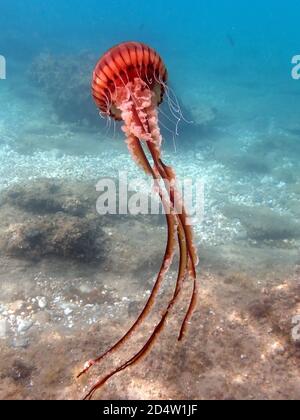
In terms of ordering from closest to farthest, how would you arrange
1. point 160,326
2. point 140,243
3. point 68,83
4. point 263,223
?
point 160,326
point 140,243
point 263,223
point 68,83

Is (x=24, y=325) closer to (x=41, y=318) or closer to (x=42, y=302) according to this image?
(x=41, y=318)

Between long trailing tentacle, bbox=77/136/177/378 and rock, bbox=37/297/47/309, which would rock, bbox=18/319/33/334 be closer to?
rock, bbox=37/297/47/309

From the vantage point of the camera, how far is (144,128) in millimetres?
2723

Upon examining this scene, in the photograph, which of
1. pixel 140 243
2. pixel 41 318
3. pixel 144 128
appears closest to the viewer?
pixel 144 128

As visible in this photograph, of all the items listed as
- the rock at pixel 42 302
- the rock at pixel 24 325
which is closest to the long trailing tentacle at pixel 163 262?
the rock at pixel 24 325

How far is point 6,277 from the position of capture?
6020 millimetres

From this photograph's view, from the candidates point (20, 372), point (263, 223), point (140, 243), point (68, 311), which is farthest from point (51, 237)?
point (263, 223)

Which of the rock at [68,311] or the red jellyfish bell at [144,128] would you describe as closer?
the red jellyfish bell at [144,128]

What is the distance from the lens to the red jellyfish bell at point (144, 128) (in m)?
2.55

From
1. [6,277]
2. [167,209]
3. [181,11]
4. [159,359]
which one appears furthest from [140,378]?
[181,11]

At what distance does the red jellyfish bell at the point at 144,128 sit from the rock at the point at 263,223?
7.38m

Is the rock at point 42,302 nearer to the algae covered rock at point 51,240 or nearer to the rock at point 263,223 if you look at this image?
the algae covered rock at point 51,240

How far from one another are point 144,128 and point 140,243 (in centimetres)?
530

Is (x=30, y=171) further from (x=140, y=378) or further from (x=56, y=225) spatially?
(x=140, y=378)
